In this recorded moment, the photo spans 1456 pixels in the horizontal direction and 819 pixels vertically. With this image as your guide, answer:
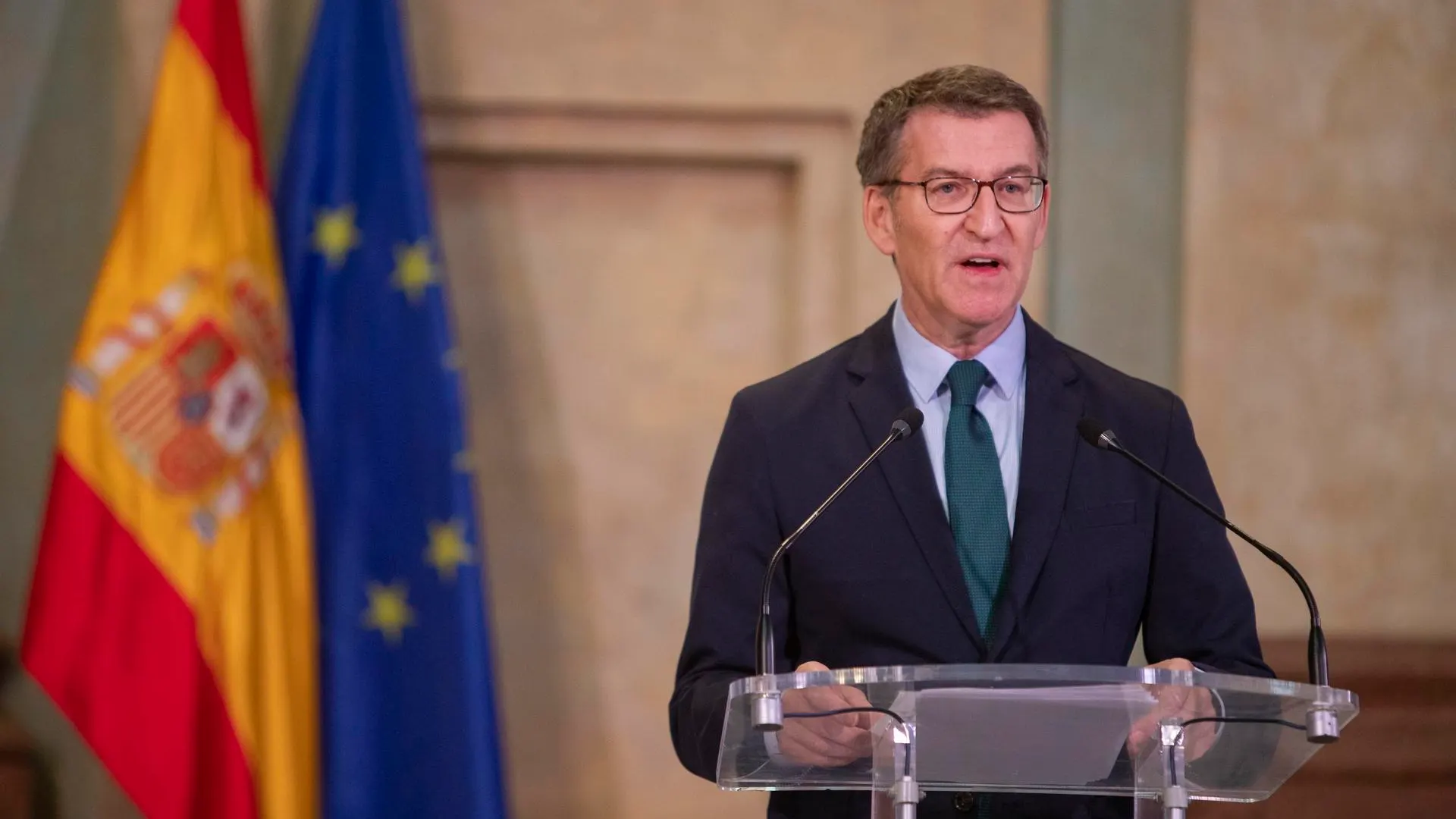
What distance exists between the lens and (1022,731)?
1552 mm

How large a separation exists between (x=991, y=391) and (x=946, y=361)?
77 mm

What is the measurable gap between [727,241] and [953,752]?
2.46m

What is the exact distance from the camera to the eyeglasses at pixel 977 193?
2176 millimetres

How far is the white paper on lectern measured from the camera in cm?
149

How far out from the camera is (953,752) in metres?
1.63

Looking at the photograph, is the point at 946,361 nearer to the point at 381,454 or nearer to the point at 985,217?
the point at 985,217

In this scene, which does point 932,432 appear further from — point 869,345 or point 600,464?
point 600,464

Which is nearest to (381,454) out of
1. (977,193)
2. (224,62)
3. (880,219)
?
(224,62)

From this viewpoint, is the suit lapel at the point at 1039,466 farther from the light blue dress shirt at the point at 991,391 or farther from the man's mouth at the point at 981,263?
the man's mouth at the point at 981,263

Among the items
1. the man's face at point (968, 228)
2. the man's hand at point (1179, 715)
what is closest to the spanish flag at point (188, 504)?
the man's face at point (968, 228)

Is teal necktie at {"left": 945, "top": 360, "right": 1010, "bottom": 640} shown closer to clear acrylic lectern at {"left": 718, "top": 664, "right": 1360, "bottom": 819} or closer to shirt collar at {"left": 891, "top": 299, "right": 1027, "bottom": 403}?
shirt collar at {"left": 891, "top": 299, "right": 1027, "bottom": 403}

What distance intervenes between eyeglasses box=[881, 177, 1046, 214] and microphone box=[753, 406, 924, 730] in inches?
16.5

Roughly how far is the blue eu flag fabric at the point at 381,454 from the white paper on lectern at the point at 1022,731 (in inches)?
73.8

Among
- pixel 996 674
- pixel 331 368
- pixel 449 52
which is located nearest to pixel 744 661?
pixel 996 674
